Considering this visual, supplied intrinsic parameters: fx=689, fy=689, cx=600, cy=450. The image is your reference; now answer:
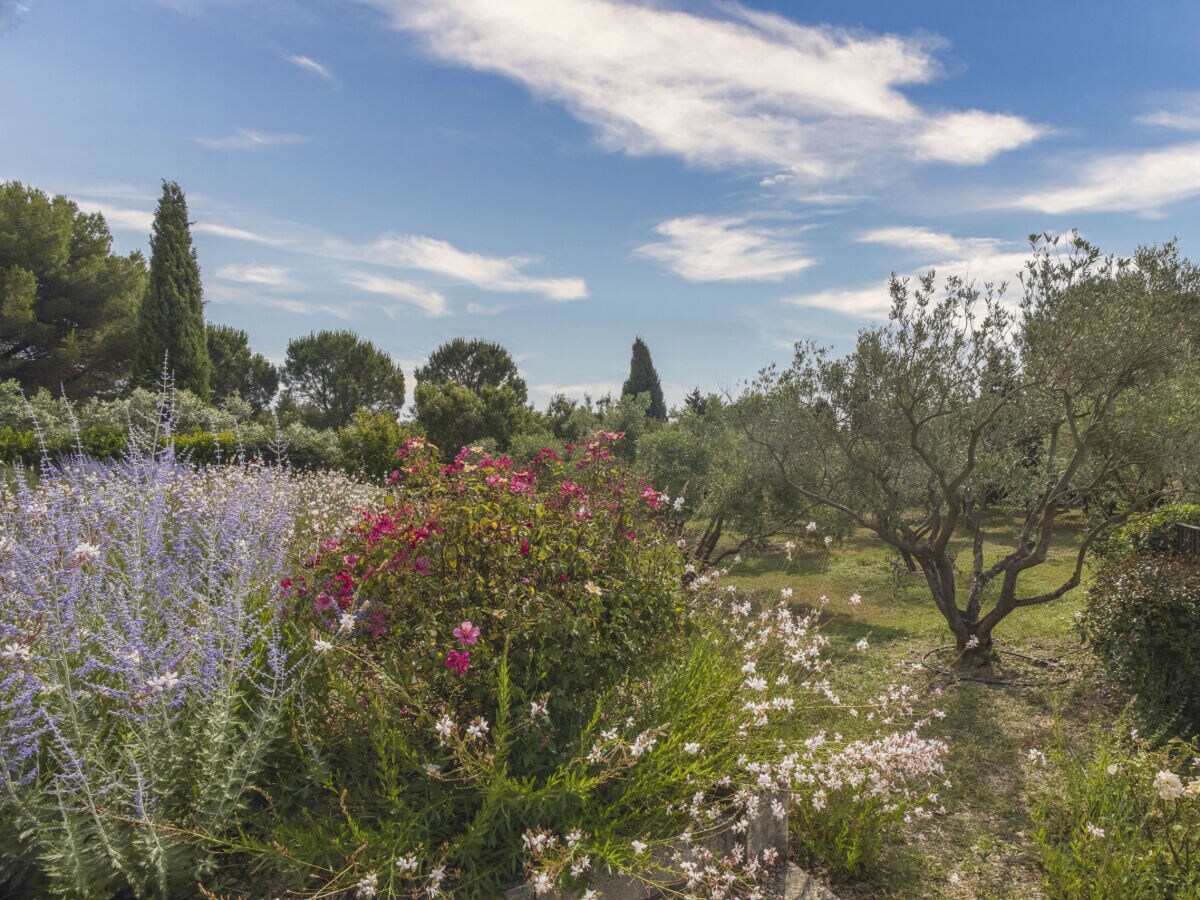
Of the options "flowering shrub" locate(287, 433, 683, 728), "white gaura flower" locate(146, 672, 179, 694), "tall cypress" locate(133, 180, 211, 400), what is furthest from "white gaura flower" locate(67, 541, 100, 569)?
"tall cypress" locate(133, 180, 211, 400)

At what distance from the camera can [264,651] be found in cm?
360

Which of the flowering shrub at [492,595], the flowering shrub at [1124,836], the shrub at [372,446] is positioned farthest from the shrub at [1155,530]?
the shrub at [372,446]

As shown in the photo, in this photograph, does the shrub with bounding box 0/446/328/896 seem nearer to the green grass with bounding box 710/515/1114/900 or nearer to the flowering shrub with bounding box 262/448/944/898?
the flowering shrub with bounding box 262/448/944/898

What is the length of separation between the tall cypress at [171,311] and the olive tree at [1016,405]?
1075 inches

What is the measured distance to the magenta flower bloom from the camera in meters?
3.16

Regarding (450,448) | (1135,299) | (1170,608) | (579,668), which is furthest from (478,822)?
(450,448)

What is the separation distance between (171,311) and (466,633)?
31728 mm

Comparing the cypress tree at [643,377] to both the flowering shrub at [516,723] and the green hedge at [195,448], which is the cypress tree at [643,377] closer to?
the green hedge at [195,448]

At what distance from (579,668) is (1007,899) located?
2.89 meters

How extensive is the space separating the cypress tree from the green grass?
33561 millimetres

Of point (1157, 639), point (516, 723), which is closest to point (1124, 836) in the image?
point (1157, 639)

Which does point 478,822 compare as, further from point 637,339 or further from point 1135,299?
point 637,339

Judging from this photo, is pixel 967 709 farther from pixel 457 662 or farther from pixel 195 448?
pixel 195 448

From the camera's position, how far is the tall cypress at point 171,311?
1123 inches
